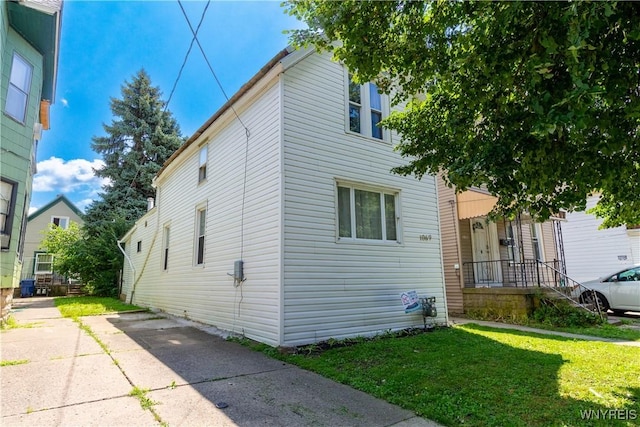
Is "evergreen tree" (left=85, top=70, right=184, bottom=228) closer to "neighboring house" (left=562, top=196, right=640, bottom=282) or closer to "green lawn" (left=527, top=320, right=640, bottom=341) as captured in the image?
"green lawn" (left=527, top=320, right=640, bottom=341)

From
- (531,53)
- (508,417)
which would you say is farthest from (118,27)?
(508,417)

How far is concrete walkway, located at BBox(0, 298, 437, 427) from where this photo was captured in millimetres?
3270

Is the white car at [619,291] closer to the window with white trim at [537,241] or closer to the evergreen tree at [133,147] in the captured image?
the window with white trim at [537,241]

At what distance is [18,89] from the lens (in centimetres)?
817

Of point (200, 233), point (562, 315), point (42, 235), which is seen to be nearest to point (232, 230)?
point (200, 233)

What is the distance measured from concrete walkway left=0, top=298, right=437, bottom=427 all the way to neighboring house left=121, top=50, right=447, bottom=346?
4.55 ft

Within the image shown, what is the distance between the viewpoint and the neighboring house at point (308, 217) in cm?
662

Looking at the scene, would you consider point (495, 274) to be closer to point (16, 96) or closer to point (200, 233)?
point (200, 233)

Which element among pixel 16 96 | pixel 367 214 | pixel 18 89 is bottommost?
pixel 367 214

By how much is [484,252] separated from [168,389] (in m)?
11.8

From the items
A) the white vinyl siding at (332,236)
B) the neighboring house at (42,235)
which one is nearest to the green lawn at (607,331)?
the white vinyl siding at (332,236)

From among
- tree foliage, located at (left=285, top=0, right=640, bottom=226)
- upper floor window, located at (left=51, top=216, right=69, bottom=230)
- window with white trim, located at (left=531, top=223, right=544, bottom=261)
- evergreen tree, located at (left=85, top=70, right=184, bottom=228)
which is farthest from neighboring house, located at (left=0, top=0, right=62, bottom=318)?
upper floor window, located at (left=51, top=216, right=69, bottom=230)

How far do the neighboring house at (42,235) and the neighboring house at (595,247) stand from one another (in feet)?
101

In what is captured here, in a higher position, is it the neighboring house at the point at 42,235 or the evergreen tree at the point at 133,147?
the evergreen tree at the point at 133,147
